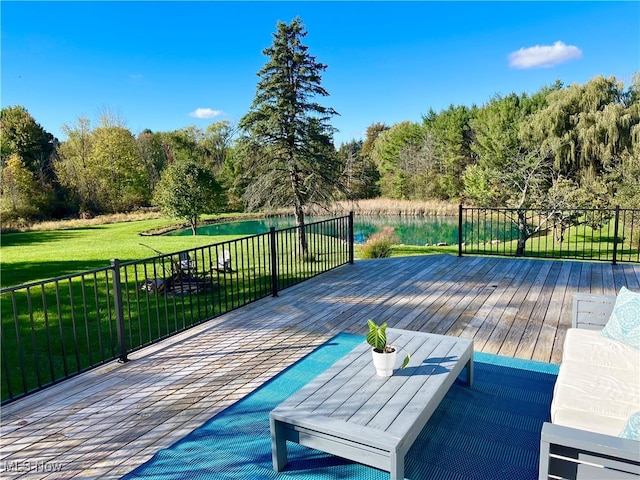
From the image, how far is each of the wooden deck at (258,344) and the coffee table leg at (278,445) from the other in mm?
665

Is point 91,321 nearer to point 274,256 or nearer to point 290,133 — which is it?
point 274,256

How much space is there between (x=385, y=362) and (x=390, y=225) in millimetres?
18464

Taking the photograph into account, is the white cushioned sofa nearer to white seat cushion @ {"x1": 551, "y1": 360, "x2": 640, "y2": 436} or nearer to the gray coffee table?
white seat cushion @ {"x1": 551, "y1": 360, "x2": 640, "y2": 436}

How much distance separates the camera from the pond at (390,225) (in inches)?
655

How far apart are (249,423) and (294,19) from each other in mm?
9976

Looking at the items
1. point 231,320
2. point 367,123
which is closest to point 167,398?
point 231,320

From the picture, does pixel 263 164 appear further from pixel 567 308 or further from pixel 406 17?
pixel 567 308

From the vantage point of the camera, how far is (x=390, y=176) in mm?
29562

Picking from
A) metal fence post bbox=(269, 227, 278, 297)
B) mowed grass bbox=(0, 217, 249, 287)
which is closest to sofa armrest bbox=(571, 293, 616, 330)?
metal fence post bbox=(269, 227, 278, 297)

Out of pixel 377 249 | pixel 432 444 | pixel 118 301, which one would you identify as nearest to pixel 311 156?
pixel 377 249

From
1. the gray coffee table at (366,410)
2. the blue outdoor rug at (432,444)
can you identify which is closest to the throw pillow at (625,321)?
the blue outdoor rug at (432,444)

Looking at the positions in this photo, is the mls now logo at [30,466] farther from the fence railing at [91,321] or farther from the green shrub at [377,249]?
the green shrub at [377,249]

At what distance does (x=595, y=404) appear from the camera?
1786 millimetres

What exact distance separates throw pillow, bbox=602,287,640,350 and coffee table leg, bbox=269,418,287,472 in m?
2.14
